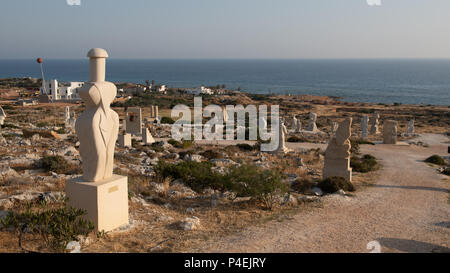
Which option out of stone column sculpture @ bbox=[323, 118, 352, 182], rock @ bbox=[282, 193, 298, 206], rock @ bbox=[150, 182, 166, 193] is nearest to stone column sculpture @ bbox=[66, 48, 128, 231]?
rock @ bbox=[150, 182, 166, 193]

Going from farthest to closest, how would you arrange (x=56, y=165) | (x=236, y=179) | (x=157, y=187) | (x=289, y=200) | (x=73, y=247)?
1. (x=56, y=165)
2. (x=157, y=187)
3. (x=236, y=179)
4. (x=289, y=200)
5. (x=73, y=247)

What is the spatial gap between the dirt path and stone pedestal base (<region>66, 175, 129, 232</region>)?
6.10 ft

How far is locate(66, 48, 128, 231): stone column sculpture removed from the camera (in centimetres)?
665

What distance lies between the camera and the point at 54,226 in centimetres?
612

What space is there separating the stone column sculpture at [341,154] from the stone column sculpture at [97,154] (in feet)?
28.6

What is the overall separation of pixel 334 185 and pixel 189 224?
5891 mm

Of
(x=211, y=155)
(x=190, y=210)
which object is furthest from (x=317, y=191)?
(x=211, y=155)

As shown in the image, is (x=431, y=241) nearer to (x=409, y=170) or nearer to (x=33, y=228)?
(x=33, y=228)

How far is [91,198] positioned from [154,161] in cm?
849

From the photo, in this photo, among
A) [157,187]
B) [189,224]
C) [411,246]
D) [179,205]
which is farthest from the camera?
[157,187]

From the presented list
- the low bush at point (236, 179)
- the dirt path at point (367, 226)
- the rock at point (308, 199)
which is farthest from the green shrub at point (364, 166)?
the low bush at point (236, 179)

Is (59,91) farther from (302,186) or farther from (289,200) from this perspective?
(289,200)
